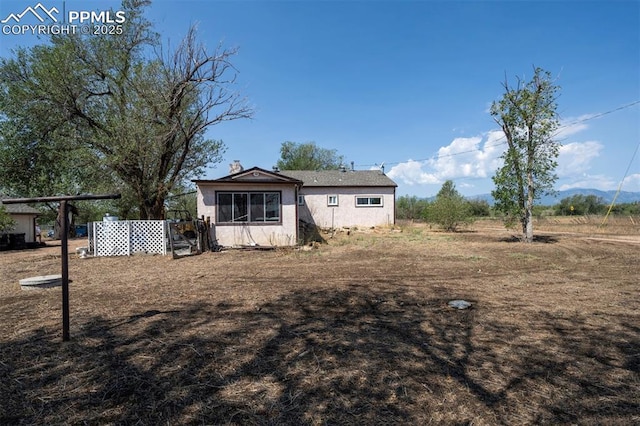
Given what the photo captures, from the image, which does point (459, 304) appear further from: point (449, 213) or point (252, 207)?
point (449, 213)

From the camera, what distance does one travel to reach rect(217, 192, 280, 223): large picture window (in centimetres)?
1288

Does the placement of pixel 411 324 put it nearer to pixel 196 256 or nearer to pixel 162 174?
pixel 196 256

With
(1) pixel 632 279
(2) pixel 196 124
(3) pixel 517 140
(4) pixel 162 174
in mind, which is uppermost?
(2) pixel 196 124

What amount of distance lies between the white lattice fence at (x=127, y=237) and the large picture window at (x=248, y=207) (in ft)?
7.30

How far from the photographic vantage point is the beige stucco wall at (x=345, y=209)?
865 inches

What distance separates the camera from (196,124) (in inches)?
567

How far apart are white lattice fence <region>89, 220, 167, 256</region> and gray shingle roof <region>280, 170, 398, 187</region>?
11689 mm

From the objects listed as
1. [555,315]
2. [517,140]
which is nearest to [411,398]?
[555,315]

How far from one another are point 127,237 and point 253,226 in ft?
14.8

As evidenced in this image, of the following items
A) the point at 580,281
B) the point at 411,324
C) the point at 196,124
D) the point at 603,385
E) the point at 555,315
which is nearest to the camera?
the point at 603,385

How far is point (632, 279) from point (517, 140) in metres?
8.34

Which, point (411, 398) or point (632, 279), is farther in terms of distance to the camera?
point (632, 279)

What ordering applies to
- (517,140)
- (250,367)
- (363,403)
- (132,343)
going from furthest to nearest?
1. (517,140)
2. (132,343)
3. (250,367)
4. (363,403)

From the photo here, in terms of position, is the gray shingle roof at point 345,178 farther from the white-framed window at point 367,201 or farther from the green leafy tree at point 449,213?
the green leafy tree at point 449,213
